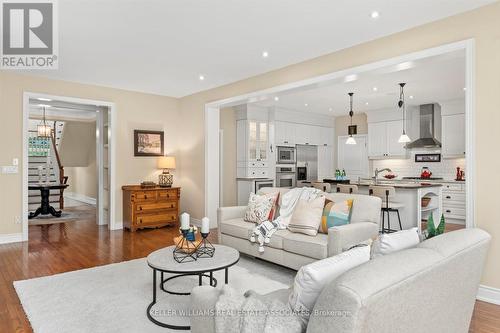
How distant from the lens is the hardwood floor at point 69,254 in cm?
266

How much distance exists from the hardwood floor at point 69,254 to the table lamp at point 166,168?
3.09 feet

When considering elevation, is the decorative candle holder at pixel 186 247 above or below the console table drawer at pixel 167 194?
below

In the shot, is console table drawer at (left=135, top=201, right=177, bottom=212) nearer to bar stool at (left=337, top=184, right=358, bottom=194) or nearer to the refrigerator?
bar stool at (left=337, top=184, right=358, bottom=194)

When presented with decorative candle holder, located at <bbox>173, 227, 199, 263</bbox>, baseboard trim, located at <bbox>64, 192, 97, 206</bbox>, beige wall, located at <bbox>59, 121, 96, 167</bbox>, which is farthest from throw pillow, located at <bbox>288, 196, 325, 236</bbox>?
beige wall, located at <bbox>59, 121, 96, 167</bbox>

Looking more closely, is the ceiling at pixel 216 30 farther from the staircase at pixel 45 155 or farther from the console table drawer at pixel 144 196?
the staircase at pixel 45 155

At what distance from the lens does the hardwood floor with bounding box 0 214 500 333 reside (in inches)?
105

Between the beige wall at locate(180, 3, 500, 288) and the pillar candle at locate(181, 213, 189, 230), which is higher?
the beige wall at locate(180, 3, 500, 288)

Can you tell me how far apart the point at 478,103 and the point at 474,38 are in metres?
0.61

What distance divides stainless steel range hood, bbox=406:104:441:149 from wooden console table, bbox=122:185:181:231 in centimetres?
555

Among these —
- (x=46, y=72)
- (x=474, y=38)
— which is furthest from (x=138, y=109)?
(x=474, y=38)

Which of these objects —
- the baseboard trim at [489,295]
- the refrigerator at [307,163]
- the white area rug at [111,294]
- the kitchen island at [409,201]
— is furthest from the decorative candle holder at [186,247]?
the refrigerator at [307,163]

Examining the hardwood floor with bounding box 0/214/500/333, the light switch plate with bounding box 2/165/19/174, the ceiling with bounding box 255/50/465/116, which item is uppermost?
the ceiling with bounding box 255/50/465/116

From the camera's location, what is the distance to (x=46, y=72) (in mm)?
5156

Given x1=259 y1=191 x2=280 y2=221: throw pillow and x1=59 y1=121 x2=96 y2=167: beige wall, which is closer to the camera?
x1=259 y1=191 x2=280 y2=221: throw pillow
